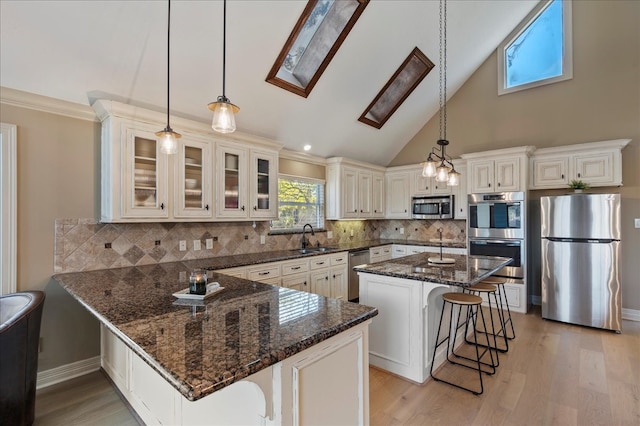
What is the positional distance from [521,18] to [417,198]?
3.18 metres

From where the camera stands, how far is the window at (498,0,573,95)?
460cm

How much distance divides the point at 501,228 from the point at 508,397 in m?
2.65

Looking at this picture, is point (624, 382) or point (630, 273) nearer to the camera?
point (624, 382)

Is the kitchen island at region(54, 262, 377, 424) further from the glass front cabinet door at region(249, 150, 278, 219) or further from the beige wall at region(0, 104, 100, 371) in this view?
the glass front cabinet door at region(249, 150, 278, 219)

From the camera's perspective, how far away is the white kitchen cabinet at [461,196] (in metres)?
5.19

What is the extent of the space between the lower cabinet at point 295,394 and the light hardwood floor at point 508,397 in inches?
29.3

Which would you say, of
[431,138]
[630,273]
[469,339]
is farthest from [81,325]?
[630,273]

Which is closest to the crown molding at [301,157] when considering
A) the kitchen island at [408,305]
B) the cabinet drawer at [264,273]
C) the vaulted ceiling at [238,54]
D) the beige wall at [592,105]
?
the vaulted ceiling at [238,54]

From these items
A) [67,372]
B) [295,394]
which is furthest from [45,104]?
[295,394]

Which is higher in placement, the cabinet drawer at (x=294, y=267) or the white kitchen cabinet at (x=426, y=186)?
the white kitchen cabinet at (x=426, y=186)

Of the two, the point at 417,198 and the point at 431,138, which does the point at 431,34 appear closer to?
the point at 431,138

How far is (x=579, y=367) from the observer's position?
2.83m

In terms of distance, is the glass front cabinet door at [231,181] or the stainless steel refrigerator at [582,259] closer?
the glass front cabinet door at [231,181]

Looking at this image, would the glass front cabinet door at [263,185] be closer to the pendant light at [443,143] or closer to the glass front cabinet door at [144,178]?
the glass front cabinet door at [144,178]
